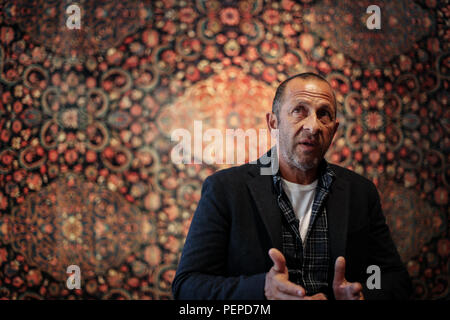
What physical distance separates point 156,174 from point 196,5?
942 millimetres

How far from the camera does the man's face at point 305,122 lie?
3.43ft

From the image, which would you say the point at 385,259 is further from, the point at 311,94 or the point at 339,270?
the point at 311,94

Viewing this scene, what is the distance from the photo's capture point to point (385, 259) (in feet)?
3.44

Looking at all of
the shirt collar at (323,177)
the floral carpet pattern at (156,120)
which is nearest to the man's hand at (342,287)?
the shirt collar at (323,177)

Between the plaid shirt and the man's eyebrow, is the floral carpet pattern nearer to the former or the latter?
the man's eyebrow

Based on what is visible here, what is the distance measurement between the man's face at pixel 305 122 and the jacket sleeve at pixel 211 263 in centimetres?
28

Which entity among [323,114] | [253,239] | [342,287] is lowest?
[342,287]

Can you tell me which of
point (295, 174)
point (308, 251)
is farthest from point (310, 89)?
point (308, 251)

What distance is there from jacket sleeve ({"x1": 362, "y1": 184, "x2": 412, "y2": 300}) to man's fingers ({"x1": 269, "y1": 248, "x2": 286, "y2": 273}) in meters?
0.31

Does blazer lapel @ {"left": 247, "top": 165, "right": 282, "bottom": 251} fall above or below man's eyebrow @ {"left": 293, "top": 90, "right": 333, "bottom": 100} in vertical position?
below

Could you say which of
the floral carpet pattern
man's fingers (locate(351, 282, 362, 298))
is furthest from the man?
the floral carpet pattern

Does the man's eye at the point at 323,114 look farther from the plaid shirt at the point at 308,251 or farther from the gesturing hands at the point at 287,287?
the gesturing hands at the point at 287,287

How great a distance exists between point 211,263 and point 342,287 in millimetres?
365

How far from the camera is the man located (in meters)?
0.92
